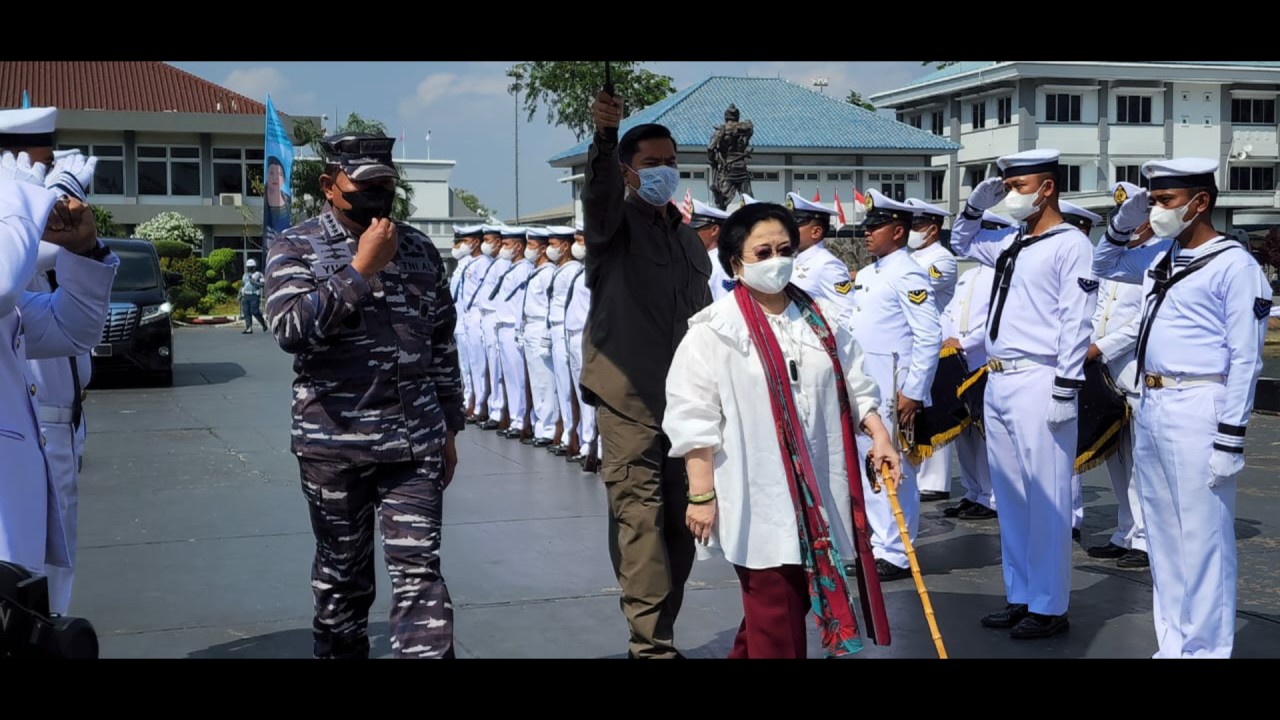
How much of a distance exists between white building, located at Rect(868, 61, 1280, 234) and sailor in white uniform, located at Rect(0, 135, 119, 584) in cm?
4885

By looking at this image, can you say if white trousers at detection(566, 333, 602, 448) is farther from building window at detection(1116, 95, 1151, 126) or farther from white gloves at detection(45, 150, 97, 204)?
building window at detection(1116, 95, 1151, 126)

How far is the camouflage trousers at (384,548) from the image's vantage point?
469 cm

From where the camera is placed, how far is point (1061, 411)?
6.28 meters

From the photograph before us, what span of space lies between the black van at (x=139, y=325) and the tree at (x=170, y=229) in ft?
88.8

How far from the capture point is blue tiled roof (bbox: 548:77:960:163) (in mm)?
51375

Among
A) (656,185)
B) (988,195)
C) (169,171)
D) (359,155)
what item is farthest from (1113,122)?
(359,155)

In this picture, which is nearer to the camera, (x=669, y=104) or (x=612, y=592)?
(x=612, y=592)

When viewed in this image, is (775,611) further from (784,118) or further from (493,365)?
(784,118)

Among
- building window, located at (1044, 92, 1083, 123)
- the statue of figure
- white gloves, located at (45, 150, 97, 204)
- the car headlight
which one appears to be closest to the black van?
the car headlight

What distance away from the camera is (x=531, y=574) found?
7.60 m
